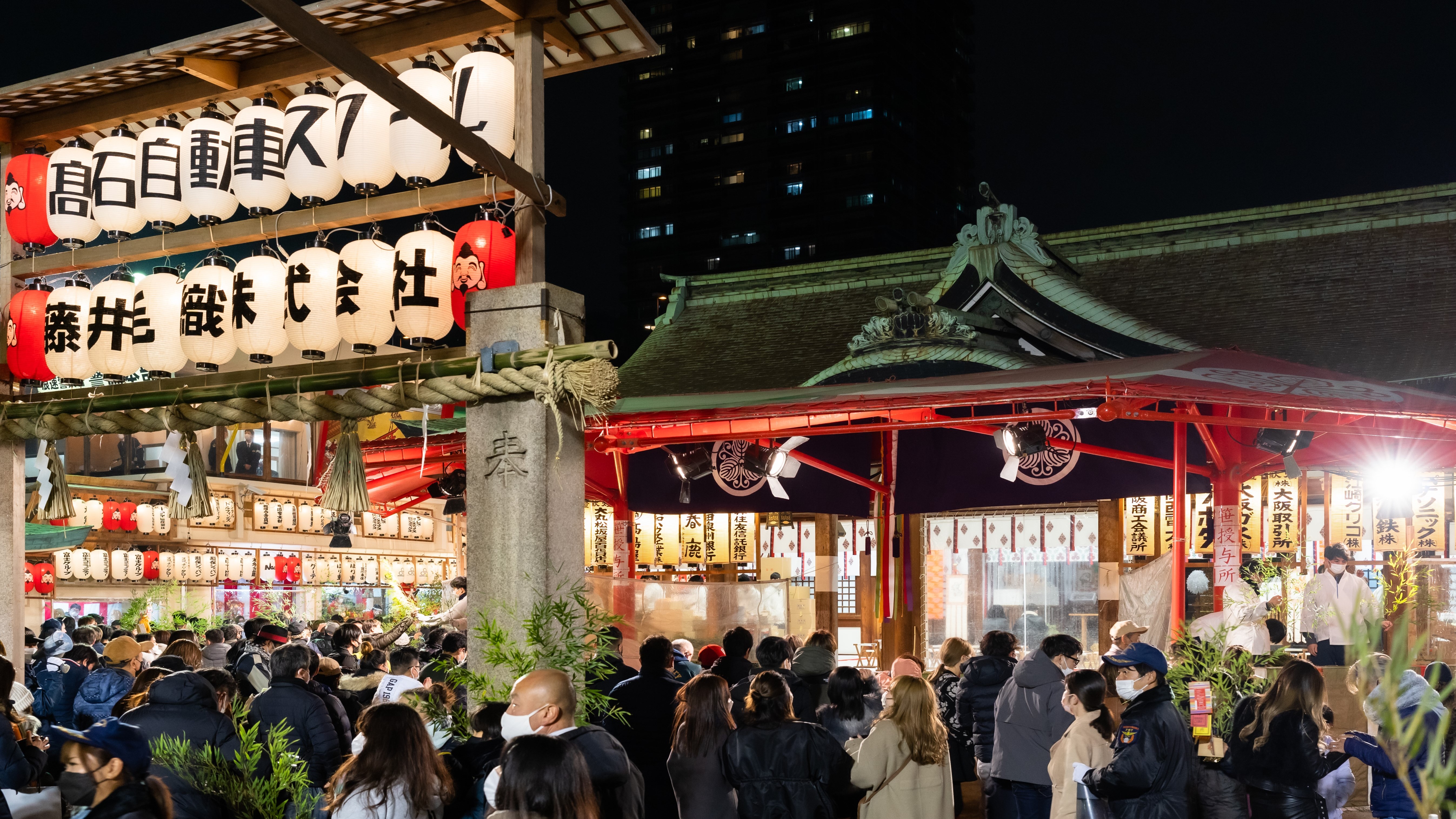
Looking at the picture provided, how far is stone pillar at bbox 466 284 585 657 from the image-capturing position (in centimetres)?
562

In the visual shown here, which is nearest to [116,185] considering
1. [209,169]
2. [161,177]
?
[161,177]

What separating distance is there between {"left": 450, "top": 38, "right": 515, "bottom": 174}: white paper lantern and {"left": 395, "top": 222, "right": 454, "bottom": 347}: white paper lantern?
0.52 metres

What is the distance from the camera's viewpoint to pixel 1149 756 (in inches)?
207

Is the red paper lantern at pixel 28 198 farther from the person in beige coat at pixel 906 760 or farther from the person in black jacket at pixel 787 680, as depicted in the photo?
the person in beige coat at pixel 906 760

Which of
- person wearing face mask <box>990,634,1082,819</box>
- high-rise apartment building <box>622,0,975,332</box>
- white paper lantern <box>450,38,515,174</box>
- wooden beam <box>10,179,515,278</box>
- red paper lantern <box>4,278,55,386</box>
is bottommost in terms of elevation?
person wearing face mask <box>990,634,1082,819</box>

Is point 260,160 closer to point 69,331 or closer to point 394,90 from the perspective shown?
point 69,331

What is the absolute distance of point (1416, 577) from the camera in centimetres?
1280

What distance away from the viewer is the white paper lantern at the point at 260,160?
6855 mm

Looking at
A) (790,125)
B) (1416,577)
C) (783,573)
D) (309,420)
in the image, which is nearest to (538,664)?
(309,420)

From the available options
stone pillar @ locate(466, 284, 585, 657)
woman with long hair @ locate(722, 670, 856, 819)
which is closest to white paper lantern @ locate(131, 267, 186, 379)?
stone pillar @ locate(466, 284, 585, 657)

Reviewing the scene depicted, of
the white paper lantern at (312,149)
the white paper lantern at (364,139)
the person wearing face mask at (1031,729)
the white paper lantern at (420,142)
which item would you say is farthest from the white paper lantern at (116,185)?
the person wearing face mask at (1031,729)

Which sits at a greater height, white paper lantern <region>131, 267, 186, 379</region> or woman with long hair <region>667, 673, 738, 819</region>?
white paper lantern <region>131, 267, 186, 379</region>

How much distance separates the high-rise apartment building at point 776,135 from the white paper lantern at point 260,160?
57708 mm

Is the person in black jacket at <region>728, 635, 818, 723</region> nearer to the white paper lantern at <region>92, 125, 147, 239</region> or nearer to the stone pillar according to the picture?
the stone pillar
